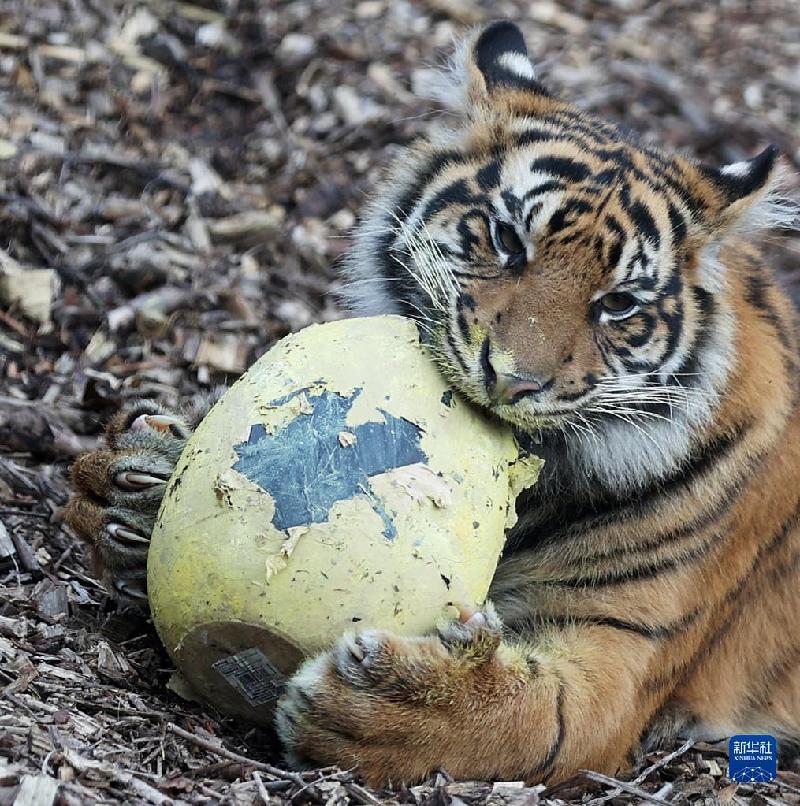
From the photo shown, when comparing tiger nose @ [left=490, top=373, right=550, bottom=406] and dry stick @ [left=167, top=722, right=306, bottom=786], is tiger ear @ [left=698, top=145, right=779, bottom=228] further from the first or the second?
dry stick @ [left=167, top=722, right=306, bottom=786]

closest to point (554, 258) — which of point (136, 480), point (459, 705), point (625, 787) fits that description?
point (459, 705)

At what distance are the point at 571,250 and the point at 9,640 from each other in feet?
6.10

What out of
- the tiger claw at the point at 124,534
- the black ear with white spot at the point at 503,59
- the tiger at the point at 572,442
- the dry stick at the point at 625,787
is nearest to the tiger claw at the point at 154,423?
the tiger at the point at 572,442

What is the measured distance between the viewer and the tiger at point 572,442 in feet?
10.9

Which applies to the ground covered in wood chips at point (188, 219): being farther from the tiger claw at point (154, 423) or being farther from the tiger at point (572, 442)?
the tiger claw at point (154, 423)

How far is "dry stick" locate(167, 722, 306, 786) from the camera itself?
3.19 metres

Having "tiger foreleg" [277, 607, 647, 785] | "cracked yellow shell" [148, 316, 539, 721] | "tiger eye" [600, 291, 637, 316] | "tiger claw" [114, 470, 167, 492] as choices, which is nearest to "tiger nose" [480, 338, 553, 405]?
"cracked yellow shell" [148, 316, 539, 721]

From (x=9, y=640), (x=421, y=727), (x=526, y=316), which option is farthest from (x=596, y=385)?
(x=9, y=640)

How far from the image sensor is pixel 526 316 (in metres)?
3.38

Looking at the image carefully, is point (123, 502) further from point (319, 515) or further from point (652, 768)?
point (652, 768)

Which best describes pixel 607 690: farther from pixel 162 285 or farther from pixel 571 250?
pixel 162 285

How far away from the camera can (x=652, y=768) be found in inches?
155

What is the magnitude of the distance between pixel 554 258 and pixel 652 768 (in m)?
1.59

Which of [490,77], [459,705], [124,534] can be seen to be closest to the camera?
[459,705]
